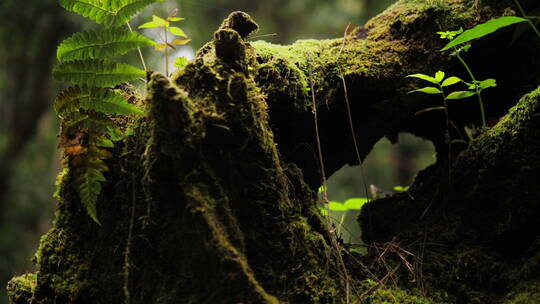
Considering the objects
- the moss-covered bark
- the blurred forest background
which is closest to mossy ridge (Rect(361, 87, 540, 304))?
the moss-covered bark

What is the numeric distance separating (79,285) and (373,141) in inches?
84.4

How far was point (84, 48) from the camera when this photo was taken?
1817mm

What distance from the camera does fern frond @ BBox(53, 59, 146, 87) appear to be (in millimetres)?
1801

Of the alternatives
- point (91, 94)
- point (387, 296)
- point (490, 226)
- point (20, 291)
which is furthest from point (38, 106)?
point (490, 226)

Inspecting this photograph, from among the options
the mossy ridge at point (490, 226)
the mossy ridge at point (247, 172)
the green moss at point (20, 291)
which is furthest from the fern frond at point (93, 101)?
the mossy ridge at point (490, 226)

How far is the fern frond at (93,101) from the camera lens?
1.81m

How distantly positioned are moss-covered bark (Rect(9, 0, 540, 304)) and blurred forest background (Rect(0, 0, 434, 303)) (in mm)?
5146

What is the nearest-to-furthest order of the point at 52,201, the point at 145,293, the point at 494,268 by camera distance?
the point at 145,293 → the point at 494,268 → the point at 52,201

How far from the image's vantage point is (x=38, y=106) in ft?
29.1

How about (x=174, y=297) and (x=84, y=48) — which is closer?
(x=174, y=297)

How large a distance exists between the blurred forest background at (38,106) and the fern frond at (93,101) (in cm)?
559

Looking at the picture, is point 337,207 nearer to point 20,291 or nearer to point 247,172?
point 247,172

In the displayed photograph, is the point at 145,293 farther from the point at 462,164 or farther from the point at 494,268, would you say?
the point at 462,164

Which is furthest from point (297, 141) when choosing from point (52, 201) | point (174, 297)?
point (52, 201)
